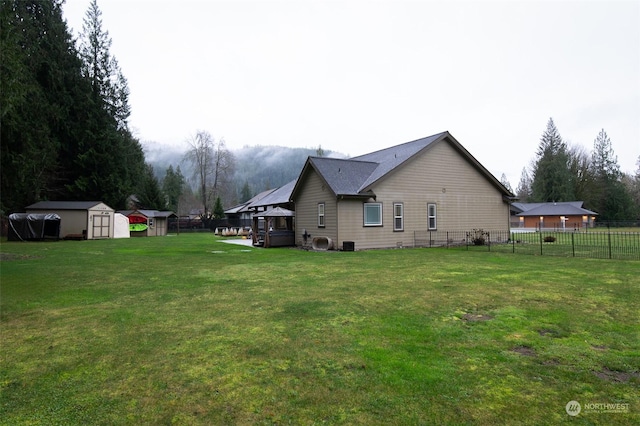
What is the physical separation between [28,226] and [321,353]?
101 feet

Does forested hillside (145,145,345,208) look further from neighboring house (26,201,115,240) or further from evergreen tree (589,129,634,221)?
neighboring house (26,201,115,240)

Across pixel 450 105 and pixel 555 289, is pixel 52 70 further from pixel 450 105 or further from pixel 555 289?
pixel 555 289

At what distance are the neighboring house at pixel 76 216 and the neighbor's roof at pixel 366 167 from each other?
20205 millimetres

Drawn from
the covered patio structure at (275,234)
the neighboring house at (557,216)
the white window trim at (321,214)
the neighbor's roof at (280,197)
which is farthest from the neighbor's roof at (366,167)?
the neighboring house at (557,216)

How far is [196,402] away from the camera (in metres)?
2.98

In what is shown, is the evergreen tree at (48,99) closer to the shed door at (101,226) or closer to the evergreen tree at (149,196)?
the shed door at (101,226)

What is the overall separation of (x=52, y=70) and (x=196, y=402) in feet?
140

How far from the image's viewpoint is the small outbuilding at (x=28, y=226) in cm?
2583

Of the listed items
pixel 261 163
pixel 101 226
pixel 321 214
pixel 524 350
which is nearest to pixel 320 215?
pixel 321 214

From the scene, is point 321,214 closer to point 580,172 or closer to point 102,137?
point 102,137

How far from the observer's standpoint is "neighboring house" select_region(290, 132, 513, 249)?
18.0 m

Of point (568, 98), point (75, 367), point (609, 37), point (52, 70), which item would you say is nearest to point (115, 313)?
point (75, 367)

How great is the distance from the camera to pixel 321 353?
402 centimetres

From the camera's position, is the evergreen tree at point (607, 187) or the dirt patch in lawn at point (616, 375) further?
the evergreen tree at point (607, 187)
